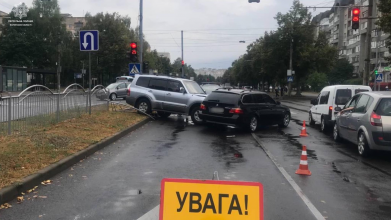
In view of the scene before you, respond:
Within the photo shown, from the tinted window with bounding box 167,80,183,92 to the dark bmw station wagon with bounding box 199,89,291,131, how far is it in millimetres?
3255

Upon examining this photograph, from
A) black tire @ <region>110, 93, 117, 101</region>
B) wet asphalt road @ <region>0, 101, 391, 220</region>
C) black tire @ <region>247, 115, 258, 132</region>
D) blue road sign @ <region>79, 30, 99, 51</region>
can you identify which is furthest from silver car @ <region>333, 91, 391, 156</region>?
black tire @ <region>110, 93, 117, 101</region>

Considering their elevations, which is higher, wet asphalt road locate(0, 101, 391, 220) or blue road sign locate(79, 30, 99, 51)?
blue road sign locate(79, 30, 99, 51)

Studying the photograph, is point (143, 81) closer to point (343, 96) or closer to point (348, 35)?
point (343, 96)

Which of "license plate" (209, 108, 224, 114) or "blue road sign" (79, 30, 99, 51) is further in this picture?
"license plate" (209, 108, 224, 114)

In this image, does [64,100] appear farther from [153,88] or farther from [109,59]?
[109,59]

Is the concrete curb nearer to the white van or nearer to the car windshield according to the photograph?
the car windshield

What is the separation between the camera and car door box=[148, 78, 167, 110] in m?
18.6

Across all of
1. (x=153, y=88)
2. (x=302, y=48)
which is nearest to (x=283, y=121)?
(x=153, y=88)

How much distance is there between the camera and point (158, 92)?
18.7 meters

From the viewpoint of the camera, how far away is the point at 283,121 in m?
16.9

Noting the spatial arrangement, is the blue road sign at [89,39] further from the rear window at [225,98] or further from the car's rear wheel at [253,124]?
the car's rear wheel at [253,124]

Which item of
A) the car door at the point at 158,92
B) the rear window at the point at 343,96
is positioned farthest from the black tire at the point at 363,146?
the car door at the point at 158,92

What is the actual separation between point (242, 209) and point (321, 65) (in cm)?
5416

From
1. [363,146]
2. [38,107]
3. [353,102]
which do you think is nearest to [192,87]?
[38,107]
